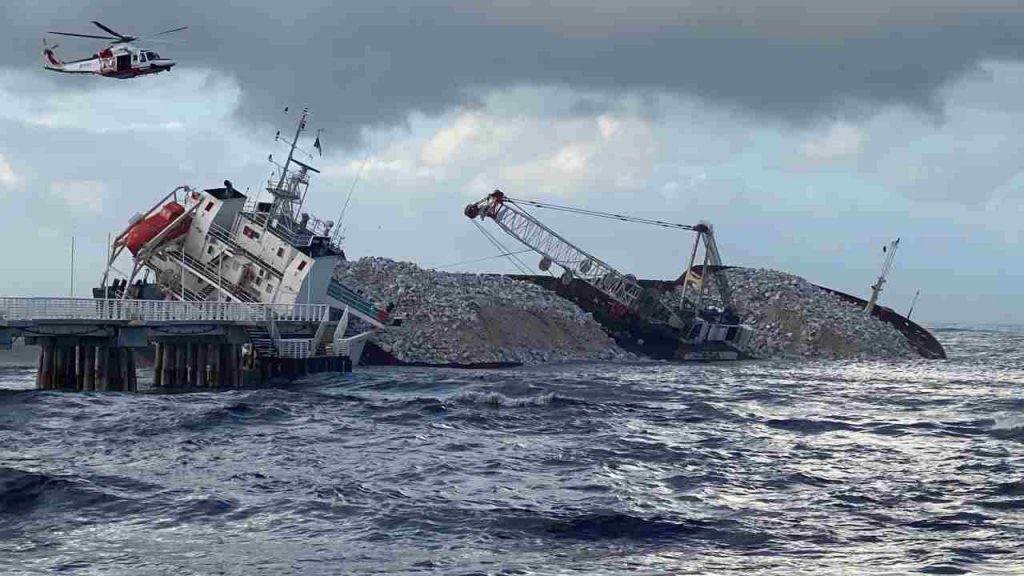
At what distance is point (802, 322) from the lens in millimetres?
104375

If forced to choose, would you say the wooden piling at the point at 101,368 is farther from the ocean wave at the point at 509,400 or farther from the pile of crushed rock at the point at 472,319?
the pile of crushed rock at the point at 472,319

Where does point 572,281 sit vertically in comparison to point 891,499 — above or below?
above

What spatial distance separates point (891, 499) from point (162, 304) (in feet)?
115

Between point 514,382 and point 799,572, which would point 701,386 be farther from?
point 799,572

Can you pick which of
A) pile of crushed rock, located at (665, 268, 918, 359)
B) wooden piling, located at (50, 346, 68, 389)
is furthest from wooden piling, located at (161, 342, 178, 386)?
pile of crushed rock, located at (665, 268, 918, 359)

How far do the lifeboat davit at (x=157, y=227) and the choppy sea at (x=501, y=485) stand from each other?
15.6 m

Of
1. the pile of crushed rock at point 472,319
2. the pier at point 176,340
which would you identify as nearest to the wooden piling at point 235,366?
the pier at point 176,340

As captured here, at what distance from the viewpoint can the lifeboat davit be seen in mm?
61312

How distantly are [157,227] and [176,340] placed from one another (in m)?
11.2

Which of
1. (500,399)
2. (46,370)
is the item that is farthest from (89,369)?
(500,399)

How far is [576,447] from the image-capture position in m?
34.3

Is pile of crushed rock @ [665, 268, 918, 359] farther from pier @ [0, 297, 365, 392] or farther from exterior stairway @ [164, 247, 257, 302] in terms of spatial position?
exterior stairway @ [164, 247, 257, 302]

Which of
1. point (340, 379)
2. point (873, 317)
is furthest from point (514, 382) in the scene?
point (873, 317)

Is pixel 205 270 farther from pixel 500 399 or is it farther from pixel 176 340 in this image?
pixel 500 399
